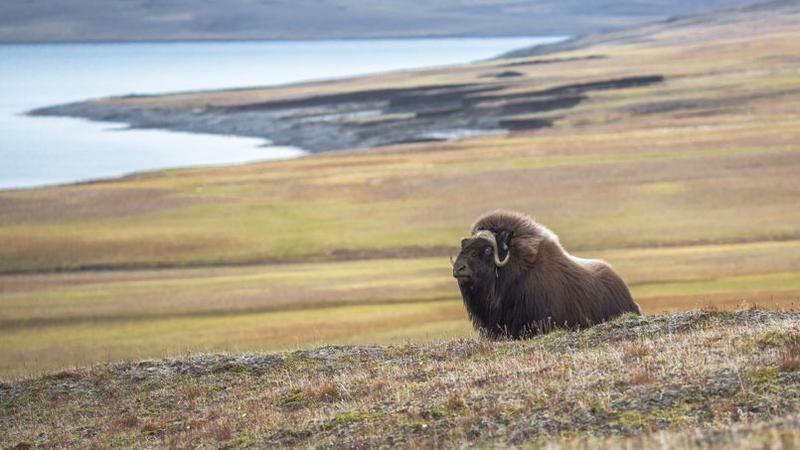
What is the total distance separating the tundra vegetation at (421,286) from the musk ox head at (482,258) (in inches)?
38.6

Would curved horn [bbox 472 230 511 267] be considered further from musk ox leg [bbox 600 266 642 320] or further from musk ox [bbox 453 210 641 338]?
musk ox leg [bbox 600 266 642 320]

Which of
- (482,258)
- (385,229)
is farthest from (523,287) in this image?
(385,229)

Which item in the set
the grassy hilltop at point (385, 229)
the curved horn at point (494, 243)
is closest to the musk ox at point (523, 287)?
the curved horn at point (494, 243)

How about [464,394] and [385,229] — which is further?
[385,229]

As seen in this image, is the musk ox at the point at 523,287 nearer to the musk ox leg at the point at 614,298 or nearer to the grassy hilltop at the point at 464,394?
the musk ox leg at the point at 614,298

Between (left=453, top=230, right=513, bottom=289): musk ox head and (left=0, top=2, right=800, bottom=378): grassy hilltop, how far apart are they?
7.76m

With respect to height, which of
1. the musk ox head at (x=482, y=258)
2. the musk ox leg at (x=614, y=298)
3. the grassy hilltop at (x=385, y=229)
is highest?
the musk ox head at (x=482, y=258)

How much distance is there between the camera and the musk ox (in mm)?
15906

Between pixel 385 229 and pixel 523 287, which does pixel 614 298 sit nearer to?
pixel 523 287

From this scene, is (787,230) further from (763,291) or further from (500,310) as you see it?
(500,310)

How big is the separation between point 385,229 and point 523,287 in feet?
107

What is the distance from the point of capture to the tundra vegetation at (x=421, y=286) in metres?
10.9

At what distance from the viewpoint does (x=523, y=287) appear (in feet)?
52.3

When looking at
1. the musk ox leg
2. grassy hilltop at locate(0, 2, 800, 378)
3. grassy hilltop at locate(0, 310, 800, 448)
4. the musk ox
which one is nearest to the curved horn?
the musk ox
